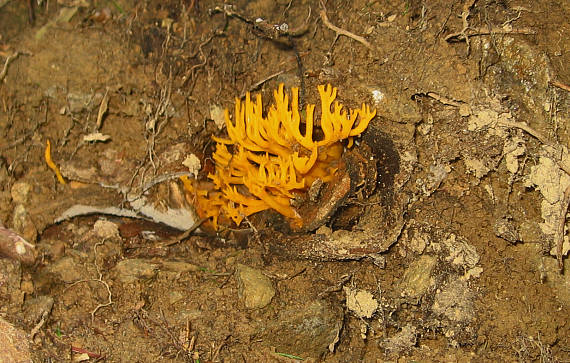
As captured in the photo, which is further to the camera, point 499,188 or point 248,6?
point 248,6

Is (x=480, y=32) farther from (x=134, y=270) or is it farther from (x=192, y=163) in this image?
(x=134, y=270)

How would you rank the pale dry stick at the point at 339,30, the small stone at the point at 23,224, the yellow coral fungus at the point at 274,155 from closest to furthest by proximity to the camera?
the yellow coral fungus at the point at 274,155 < the pale dry stick at the point at 339,30 < the small stone at the point at 23,224

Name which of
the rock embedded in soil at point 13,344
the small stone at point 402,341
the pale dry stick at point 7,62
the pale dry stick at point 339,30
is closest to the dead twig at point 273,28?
the pale dry stick at point 339,30

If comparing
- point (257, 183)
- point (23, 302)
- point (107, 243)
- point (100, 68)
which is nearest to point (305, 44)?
point (257, 183)

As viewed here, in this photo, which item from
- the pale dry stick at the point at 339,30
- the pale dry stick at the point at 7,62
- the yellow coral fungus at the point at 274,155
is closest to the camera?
the yellow coral fungus at the point at 274,155

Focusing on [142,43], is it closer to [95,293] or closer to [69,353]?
[95,293]

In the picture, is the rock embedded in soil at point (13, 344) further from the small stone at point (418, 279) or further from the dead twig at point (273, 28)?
the dead twig at point (273, 28)

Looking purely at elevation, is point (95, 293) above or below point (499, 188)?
below
